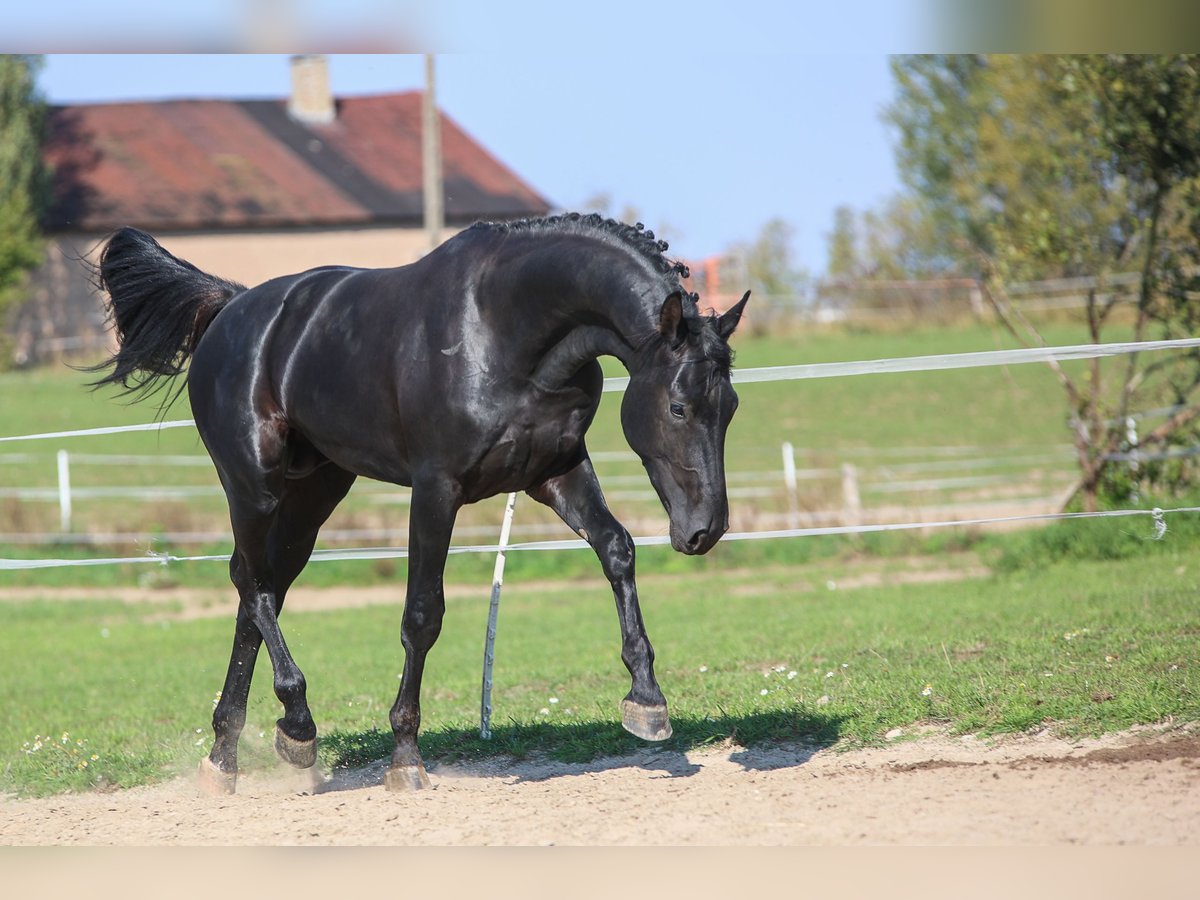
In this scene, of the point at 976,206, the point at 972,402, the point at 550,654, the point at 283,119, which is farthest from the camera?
the point at 283,119

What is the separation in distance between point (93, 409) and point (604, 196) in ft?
51.0

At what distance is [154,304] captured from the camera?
268 inches

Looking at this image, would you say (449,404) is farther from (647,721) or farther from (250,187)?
(250,187)

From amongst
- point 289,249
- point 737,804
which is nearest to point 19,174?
point 289,249

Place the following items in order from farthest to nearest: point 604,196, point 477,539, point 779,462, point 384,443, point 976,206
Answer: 1. point 976,206
2. point 604,196
3. point 779,462
4. point 477,539
5. point 384,443

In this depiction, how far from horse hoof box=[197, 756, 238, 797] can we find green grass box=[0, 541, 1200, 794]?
1.73 feet

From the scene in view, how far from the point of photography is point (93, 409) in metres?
28.4

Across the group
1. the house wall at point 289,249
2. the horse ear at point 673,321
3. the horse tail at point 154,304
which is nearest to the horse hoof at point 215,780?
the horse tail at point 154,304

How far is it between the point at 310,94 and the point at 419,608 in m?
46.7

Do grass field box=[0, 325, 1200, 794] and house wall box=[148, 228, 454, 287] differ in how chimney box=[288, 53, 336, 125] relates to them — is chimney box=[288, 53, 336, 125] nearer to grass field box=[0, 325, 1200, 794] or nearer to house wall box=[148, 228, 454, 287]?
house wall box=[148, 228, 454, 287]

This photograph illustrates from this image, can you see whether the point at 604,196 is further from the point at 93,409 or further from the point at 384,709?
the point at 384,709

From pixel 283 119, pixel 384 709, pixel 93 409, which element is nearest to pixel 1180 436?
pixel 384 709

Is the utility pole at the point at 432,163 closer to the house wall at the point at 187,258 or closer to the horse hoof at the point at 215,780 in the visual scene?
the house wall at the point at 187,258

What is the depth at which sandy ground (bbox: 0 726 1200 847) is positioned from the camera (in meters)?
4.39
